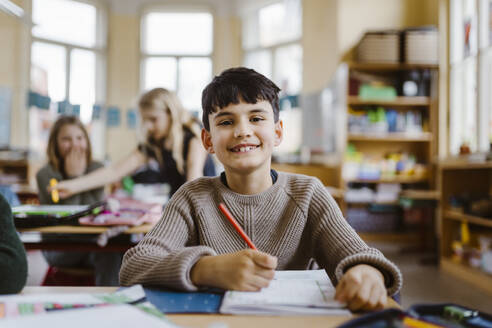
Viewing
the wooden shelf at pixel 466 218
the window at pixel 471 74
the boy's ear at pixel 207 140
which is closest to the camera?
the boy's ear at pixel 207 140

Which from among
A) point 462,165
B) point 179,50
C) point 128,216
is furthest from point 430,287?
point 179,50

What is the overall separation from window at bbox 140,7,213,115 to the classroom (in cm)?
2

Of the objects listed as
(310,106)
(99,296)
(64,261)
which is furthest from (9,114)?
(99,296)

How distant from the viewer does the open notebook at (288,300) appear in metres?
0.62

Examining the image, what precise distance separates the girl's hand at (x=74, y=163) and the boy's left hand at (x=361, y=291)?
6.38 ft

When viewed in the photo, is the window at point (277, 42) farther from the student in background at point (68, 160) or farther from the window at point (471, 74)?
the student in background at point (68, 160)

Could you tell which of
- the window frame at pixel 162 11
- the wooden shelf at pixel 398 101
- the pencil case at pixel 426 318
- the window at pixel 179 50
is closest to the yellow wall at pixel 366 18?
the wooden shelf at pixel 398 101

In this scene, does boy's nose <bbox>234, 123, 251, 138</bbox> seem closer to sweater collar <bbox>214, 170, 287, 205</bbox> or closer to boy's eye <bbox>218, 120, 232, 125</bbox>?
boy's eye <bbox>218, 120, 232, 125</bbox>

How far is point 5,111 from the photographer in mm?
6004

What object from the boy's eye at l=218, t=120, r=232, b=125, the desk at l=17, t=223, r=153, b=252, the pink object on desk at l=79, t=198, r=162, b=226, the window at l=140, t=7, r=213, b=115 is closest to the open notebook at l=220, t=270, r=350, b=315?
the boy's eye at l=218, t=120, r=232, b=125

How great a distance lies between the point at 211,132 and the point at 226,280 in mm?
434

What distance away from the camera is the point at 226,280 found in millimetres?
716

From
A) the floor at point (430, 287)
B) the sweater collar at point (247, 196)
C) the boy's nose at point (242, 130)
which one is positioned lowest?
the floor at point (430, 287)

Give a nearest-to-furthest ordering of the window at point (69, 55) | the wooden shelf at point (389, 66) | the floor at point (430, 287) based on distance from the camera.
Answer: the floor at point (430, 287) → the wooden shelf at point (389, 66) → the window at point (69, 55)
